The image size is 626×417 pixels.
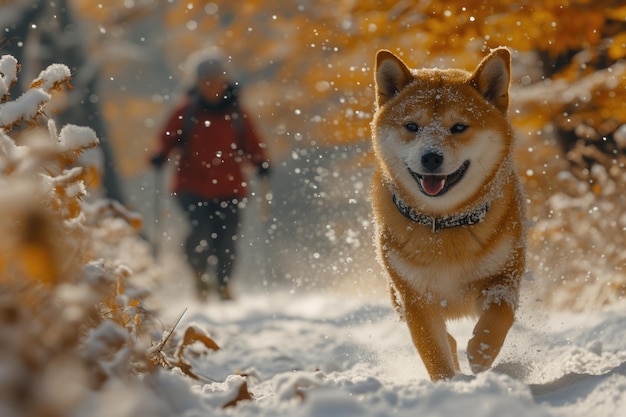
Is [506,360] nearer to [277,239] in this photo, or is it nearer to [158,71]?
[277,239]

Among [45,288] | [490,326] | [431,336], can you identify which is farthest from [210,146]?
[45,288]

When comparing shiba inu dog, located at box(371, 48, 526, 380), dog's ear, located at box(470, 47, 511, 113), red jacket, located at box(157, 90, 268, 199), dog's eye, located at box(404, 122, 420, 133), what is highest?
red jacket, located at box(157, 90, 268, 199)

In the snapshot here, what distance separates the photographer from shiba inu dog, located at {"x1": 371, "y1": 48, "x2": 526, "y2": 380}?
3221 millimetres

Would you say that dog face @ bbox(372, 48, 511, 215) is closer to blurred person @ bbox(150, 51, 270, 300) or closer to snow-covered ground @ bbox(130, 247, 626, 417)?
snow-covered ground @ bbox(130, 247, 626, 417)

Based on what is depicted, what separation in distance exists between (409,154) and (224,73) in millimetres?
5210

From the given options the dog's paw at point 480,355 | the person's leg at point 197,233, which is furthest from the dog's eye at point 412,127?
the person's leg at point 197,233

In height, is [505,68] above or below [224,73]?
below

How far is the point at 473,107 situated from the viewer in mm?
3416

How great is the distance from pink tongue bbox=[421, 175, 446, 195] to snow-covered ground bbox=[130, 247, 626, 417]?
0.87 meters

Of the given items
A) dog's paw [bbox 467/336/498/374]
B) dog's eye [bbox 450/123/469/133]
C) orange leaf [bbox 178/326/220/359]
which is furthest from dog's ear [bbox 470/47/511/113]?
orange leaf [bbox 178/326/220/359]

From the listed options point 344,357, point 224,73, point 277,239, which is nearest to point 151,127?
point 277,239

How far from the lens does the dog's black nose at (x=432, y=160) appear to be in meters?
3.23

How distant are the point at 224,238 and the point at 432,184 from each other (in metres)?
5.17

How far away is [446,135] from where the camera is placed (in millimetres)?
3338
